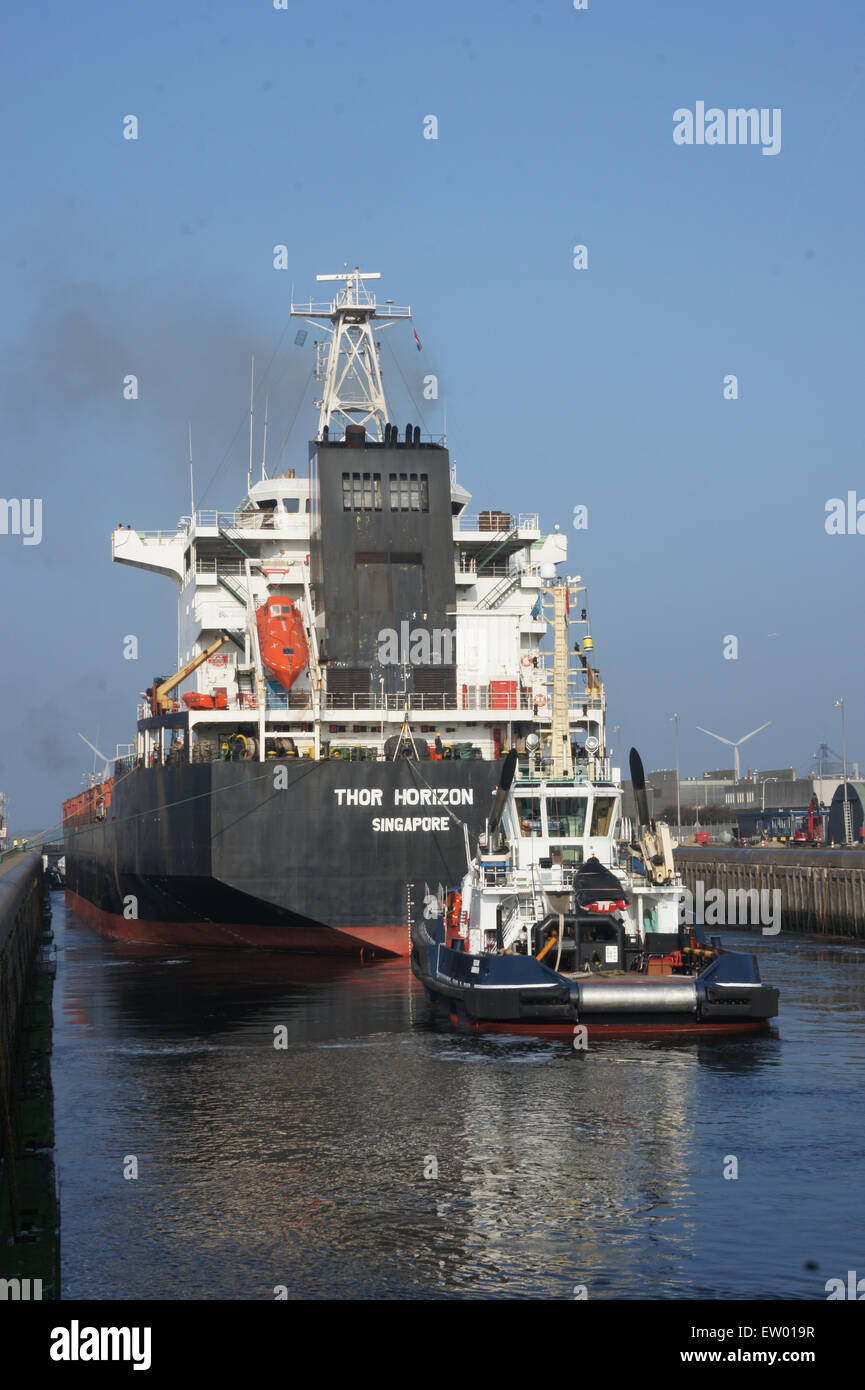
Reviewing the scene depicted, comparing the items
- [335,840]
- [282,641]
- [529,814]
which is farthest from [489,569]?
[529,814]

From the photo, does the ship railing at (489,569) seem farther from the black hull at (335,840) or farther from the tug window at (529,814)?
the tug window at (529,814)

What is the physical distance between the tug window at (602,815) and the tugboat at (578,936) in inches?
1.5

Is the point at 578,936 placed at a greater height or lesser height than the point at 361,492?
lesser

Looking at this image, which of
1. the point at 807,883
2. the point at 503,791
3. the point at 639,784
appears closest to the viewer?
the point at 503,791

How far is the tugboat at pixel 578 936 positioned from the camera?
31531 mm

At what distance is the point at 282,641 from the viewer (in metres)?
48.0

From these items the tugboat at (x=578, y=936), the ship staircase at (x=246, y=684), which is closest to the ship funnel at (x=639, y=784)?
the tugboat at (x=578, y=936)

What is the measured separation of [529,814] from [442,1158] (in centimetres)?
1503

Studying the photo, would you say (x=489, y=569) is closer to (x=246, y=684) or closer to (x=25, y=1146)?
(x=246, y=684)

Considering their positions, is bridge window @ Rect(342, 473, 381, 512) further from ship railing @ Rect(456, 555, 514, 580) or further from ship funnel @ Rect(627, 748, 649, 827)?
ship funnel @ Rect(627, 748, 649, 827)

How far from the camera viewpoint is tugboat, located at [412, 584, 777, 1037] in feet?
103

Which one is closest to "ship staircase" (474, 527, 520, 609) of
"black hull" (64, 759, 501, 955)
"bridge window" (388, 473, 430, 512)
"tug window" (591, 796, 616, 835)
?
"bridge window" (388, 473, 430, 512)

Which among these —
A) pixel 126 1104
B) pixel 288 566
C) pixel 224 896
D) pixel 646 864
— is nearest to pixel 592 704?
pixel 288 566
